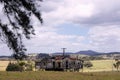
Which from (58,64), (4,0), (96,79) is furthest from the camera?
(58,64)

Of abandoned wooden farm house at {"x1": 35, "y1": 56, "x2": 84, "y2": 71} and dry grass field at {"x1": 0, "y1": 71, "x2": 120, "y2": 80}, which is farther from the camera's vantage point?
abandoned wooden farm house at {"x1": 35, "y1": 56, "x2": 84, "y2": 71}

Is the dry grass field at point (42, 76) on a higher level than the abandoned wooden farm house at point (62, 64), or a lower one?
lower

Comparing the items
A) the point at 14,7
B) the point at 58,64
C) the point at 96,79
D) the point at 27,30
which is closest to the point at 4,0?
the point at 14,7

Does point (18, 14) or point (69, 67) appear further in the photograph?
point (69, 67)

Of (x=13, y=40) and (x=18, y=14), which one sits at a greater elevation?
(x=18, y=14)

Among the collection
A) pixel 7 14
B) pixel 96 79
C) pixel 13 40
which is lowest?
pixel 96 79

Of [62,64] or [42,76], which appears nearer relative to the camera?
[42,76]

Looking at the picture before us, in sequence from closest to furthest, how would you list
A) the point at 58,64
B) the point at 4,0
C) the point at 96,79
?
the point at 4,0 < the point at 96,79 < the point at 58,64

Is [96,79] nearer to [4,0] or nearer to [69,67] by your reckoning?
[4,0]

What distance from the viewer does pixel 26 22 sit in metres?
19.6

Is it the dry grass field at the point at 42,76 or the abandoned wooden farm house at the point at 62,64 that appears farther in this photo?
the abandoned wooden farm house at the point at 62,64

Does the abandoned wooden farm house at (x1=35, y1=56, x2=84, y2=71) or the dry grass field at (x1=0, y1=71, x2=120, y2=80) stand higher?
the abandoned wooden farm house at (x1=35, y1=56, x2=84, y2=71)

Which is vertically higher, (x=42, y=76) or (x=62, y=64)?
(x=62, y=64)

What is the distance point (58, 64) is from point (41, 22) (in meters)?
67.4
